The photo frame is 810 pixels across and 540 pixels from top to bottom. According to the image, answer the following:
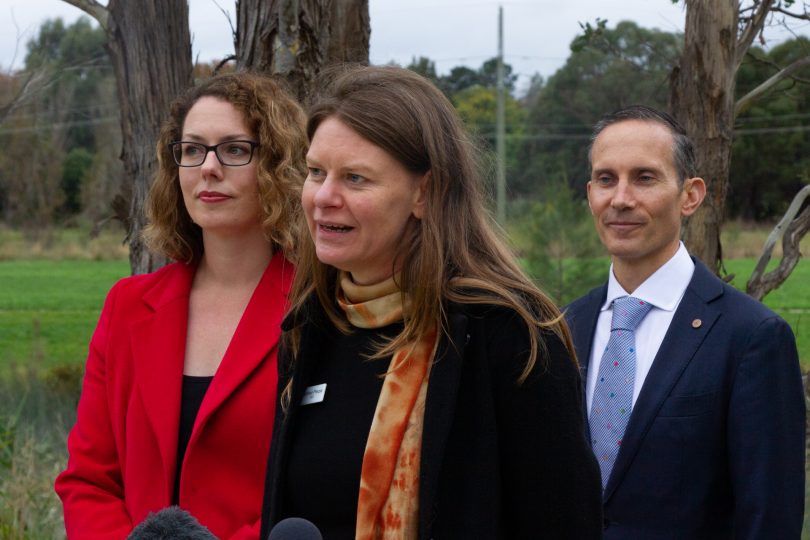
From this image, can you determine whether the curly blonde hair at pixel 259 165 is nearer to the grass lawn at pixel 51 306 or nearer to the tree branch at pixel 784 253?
the tree branch at pixel 784 253

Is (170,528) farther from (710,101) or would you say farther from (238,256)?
(710,101)

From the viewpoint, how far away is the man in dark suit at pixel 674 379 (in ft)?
9.62

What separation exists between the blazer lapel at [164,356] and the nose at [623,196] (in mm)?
1398

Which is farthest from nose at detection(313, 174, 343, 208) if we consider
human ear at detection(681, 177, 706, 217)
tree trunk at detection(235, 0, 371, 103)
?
tree trunk at detection(235, 0, 371, 103)

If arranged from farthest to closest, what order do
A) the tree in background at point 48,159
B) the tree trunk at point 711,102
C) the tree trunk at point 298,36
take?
the tree in background at point 48,159, the tree trunk at point 711,102, the tree trunk at point 298,36

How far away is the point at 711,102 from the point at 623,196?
3.61 metres

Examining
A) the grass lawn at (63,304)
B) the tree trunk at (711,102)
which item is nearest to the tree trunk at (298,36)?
the tree trunk at (711,102)

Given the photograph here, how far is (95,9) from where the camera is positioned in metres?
5.60

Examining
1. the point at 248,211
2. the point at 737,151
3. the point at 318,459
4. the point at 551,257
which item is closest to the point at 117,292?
the point at 248,211

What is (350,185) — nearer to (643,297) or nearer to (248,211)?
(248,211)

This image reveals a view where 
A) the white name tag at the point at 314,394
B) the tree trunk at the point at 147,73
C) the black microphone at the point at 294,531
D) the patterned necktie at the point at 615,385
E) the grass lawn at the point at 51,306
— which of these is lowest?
the grass lawn at the point at 51,306

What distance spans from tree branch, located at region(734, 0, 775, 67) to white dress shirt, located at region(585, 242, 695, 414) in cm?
397

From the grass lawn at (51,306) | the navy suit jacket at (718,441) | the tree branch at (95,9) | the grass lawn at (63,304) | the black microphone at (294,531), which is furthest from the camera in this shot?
the grass lawn at (51,306)

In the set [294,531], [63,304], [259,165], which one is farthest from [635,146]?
[63,304]
